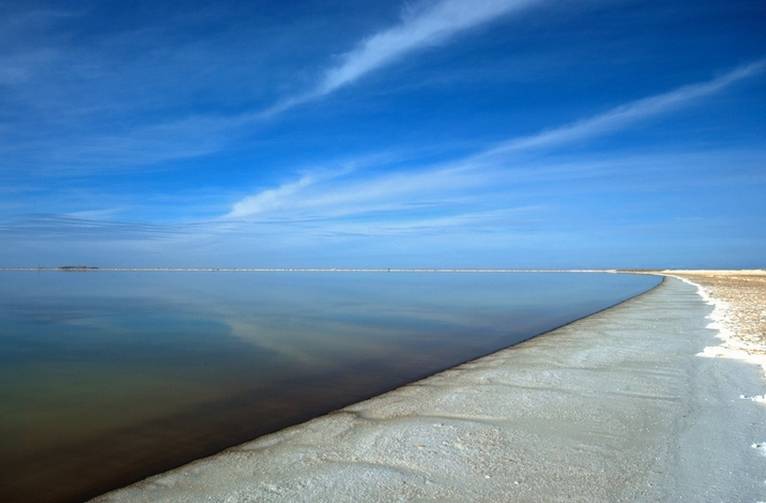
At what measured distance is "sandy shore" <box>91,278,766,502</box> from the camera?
13.8ft

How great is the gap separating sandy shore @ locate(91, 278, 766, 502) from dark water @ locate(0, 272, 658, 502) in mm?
1079

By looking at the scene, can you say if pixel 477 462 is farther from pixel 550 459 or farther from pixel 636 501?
pixel 636 501

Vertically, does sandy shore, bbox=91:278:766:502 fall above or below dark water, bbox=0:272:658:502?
above

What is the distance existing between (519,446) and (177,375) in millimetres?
7081

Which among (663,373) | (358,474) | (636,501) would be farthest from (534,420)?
(663,373)

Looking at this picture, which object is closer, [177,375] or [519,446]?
[519,446]

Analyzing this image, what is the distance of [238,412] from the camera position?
736cm

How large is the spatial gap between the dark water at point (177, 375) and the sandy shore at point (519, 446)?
1079mm

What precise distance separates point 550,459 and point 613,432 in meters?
1.25

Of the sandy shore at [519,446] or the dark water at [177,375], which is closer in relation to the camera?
the sandy shore at [519,446]

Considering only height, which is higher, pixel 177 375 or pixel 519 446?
pixel 519 446

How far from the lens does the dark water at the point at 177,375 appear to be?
5.68m

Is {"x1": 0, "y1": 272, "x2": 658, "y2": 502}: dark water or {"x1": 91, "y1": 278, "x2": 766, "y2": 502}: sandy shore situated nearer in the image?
{"x1": 91, "y1": 278, "x2": 766, "y2": 502}: sandy shore

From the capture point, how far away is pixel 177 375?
32.0 feet
